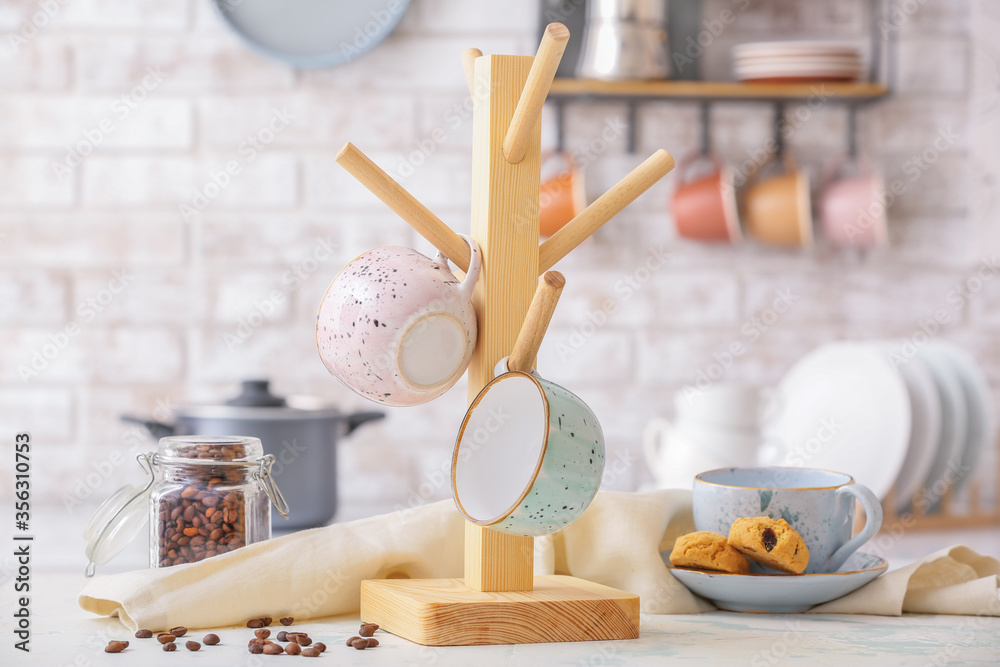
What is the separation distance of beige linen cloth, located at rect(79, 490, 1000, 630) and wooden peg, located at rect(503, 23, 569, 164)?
0.90ft

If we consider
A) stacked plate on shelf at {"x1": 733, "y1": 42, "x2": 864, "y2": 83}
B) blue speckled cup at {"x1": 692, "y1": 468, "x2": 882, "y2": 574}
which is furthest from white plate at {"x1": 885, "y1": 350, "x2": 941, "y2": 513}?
blue speckled cup at {"x1": 692, "y1": 468, "x2": 882, "y2": 574}

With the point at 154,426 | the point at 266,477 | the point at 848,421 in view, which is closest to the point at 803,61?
the point at 848,421

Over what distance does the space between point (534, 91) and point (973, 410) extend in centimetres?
110

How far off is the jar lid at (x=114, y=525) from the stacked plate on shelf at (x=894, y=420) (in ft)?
2.83

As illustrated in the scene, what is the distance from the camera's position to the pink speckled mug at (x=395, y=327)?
0.60 m

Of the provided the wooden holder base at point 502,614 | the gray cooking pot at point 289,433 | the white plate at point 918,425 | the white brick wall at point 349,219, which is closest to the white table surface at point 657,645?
the wooden holder base at point 502,614

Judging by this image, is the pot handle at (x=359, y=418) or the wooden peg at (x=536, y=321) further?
the pot handle at (x=359, y=418)

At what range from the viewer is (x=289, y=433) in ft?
3.91

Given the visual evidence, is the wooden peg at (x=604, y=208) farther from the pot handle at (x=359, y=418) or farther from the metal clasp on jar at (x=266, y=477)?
the pot handle at (x=359, y=418)

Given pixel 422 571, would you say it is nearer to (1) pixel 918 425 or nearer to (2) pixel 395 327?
(2) pixel 395 327

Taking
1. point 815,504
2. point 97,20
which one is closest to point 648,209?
point 97,20

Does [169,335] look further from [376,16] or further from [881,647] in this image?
[881,647]

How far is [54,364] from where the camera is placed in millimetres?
1638

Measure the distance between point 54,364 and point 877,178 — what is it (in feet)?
4.42
